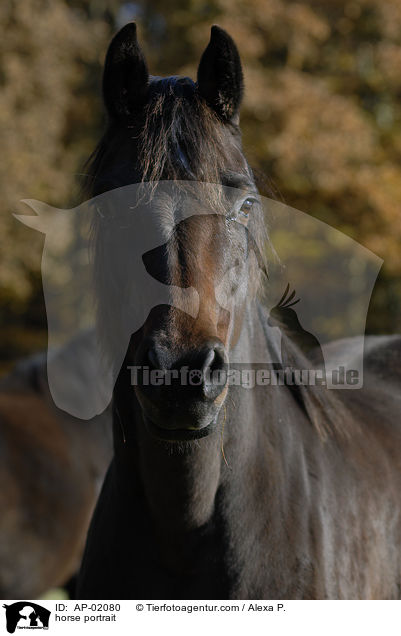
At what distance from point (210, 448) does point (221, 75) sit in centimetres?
128

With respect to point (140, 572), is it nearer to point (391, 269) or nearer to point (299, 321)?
point (299, 321)

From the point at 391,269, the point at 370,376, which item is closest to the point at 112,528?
the point at 370,376

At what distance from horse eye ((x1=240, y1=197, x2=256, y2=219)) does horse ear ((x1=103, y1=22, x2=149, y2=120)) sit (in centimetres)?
51

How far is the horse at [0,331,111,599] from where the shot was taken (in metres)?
4.97

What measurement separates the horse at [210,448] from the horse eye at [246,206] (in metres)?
0.01

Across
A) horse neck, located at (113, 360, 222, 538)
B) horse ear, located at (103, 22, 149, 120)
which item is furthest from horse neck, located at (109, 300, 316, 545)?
horse ear, located at (103, 22, 149, 120)

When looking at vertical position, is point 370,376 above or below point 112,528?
above

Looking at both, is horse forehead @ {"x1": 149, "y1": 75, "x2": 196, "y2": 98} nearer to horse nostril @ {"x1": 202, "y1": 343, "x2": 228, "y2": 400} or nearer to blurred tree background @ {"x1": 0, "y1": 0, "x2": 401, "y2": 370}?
horse nostril @ {"x1": 202, "y1": 343, "x2": 228, "y2": 400}

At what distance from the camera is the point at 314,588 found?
2.25 meters

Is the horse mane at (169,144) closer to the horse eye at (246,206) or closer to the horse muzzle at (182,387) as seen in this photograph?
the horse eye at (246,206)

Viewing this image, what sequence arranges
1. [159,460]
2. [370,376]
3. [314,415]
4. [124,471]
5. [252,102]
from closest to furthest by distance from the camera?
[159,460] → [124,471] → [314,415] → [370,376] → [252,102]

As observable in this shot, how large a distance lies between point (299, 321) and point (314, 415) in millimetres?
476

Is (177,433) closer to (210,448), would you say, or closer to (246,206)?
(210,448)
